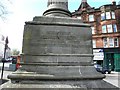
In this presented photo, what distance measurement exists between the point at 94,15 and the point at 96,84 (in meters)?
31.1

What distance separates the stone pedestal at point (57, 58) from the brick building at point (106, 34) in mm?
25612

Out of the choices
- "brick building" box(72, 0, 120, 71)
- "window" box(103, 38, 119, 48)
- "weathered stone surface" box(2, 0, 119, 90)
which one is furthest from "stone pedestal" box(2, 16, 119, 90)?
"window" box(103, 38, 119, 48)

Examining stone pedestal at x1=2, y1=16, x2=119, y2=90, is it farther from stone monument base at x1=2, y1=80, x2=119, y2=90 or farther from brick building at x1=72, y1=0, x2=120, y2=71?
brick building at x1=72, y1=0, x2=120, y2=71

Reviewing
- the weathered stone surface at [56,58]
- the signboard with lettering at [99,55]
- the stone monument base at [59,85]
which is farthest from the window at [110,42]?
→ the stone monument base at [59,85]

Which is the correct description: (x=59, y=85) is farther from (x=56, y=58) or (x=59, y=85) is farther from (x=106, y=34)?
(x=106, y=34)

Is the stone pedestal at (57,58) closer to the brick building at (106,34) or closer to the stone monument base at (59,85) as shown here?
the stone monument base at (59,85)

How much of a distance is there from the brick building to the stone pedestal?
1008 inches

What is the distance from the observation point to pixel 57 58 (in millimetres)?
4863

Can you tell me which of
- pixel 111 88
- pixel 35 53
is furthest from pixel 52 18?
pixel 111 88

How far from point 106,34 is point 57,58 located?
92.3ft

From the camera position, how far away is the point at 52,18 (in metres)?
5.31

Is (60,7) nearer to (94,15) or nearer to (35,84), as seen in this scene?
(35,84)

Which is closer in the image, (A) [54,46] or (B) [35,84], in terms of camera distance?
(B) [35,84]

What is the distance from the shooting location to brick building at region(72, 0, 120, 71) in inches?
1169
